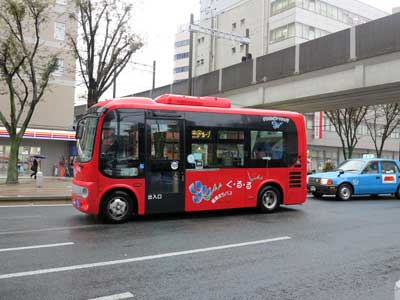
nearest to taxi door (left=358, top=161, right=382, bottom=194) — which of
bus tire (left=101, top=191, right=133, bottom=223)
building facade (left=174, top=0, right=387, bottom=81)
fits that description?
bus tire (left=101, top=191, right=133, bottom=223)

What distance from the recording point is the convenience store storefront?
1120 inches

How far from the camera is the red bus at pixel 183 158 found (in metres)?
9.19

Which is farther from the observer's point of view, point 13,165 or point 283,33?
point 283,33

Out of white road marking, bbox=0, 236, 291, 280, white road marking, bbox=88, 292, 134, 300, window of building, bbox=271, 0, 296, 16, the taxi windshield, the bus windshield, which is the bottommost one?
white road marking, bbox=88, 292, 134, 300

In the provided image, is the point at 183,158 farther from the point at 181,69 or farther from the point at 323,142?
the point at 181,69

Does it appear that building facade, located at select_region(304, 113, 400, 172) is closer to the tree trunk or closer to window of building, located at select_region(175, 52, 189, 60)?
window of building, located at select_region(175, 52, 189, 60)

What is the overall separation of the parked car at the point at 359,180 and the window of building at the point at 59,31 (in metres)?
23.8

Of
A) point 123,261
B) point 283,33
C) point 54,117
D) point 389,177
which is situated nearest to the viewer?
point 123,261

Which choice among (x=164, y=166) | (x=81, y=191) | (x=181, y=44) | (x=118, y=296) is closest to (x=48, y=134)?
(x=81, y=191)

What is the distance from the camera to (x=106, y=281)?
16.6ft

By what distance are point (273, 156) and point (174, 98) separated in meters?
3.35

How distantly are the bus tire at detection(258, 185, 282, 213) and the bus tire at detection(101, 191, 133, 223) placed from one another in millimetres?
3896

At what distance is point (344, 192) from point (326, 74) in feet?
20.4

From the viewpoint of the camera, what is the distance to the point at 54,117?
1221 inches
